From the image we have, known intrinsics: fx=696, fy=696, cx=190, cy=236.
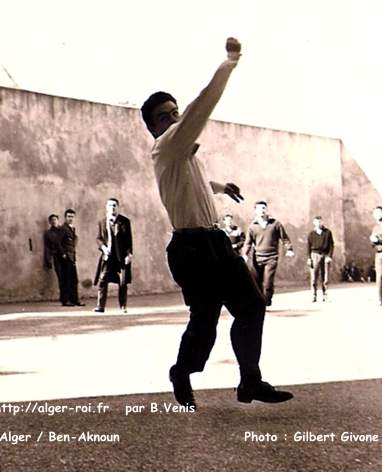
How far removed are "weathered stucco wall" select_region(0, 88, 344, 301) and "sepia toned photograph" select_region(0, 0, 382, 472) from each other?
5 cm

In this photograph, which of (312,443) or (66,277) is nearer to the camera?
(312,443)

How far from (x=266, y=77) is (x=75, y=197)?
30.1 ft

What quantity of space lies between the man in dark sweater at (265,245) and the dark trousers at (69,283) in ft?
14.5

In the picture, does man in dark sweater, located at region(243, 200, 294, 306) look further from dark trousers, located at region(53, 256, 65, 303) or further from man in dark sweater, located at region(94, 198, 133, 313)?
dark trousers, located at region(53, 256, 65, 303)

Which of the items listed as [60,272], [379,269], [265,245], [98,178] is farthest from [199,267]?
[98,178]

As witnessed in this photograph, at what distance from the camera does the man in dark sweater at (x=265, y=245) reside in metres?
10.0

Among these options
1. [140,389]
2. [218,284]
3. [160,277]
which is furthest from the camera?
[160,277]

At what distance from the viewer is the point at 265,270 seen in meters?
10.1

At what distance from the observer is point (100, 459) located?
112 inches

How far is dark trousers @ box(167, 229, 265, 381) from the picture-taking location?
3.37m

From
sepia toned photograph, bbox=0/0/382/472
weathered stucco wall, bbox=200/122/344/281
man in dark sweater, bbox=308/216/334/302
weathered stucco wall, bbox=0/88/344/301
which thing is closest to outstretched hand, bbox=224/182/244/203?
sepia toned photograph, bbox=0/0/382/472

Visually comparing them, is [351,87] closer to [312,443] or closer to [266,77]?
[266,77]

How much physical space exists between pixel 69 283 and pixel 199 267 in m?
10.3

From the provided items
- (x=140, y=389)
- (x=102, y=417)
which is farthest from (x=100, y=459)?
(x=140, y=389)
